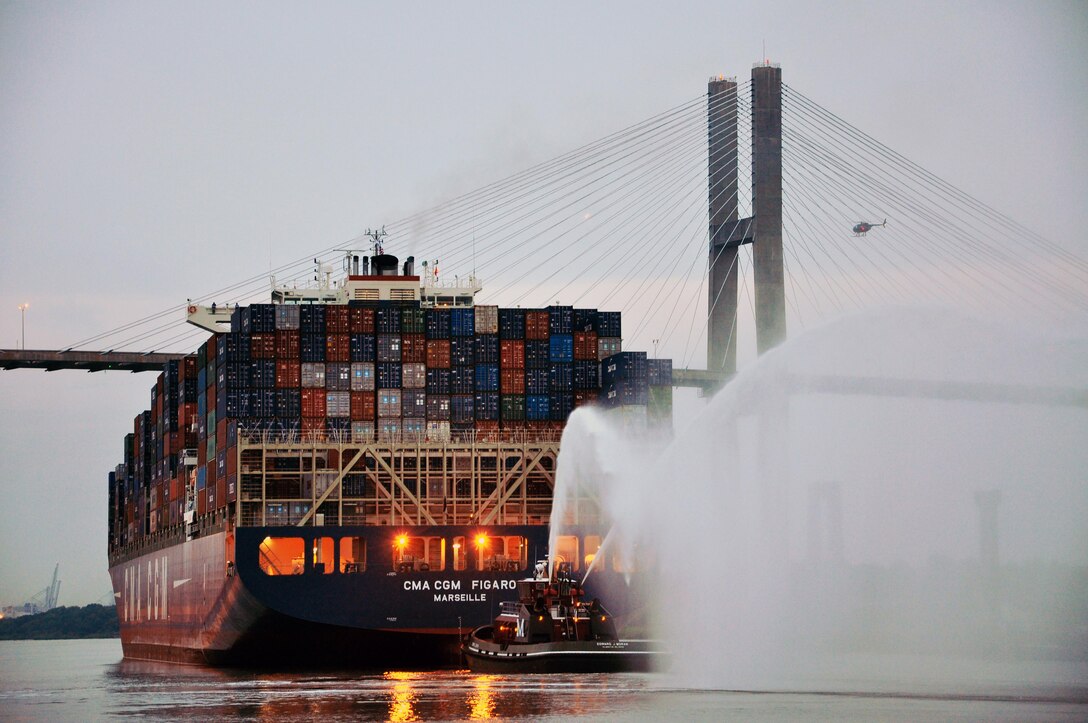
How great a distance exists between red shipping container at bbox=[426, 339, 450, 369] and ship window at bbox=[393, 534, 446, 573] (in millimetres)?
9067

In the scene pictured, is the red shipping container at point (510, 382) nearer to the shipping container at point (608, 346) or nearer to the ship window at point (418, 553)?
the shipping container at point (608, 346)

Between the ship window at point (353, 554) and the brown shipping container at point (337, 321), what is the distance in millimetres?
10230

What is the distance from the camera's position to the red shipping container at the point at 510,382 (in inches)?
2926

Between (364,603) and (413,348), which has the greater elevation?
(413,348)

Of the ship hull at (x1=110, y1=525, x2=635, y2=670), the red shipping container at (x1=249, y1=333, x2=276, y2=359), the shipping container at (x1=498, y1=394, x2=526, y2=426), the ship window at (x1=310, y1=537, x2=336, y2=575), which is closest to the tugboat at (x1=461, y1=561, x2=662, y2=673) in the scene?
the ship hull at (x1=110, y1=525, x2=635, y2=670)

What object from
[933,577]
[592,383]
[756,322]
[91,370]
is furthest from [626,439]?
[91,370]

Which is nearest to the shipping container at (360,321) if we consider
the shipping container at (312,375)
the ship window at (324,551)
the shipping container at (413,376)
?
the shipping container at (312,375)

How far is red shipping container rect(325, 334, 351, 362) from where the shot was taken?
7394 centimetres

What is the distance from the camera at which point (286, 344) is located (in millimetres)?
73938

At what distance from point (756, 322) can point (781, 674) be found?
24926mm

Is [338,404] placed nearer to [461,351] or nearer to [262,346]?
[262,346]

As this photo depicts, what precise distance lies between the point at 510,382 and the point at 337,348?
8.10 m

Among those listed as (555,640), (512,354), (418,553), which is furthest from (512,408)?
(555,640)

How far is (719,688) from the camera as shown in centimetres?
5141
